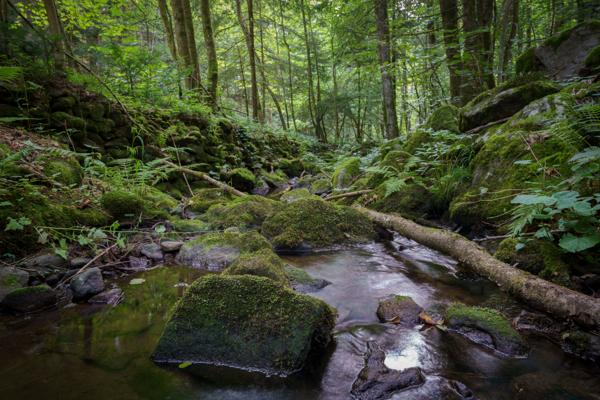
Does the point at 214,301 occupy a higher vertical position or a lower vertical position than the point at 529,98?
lower

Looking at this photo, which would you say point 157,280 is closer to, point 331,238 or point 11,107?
point 331,238

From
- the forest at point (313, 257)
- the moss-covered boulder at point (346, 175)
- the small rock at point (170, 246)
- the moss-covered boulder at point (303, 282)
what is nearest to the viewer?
the forest at point (313, 257)

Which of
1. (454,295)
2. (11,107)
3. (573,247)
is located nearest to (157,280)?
(454,295)

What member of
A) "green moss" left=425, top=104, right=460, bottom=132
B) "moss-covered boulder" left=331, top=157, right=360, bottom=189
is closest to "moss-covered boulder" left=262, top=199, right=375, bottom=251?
"moss-covered boulder" left=331, top=157, right=360, bottom=189

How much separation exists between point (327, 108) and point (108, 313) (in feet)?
64.4

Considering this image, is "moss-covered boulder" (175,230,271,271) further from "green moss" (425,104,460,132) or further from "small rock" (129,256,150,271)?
"green moss" (425,104,460,132)

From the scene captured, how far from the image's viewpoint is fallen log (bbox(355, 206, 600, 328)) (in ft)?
6.50

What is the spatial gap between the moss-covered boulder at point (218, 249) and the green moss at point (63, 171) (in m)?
1.83

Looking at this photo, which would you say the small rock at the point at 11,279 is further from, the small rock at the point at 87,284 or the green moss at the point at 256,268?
the green moss at the point at 256,268

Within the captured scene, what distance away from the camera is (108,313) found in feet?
9.04

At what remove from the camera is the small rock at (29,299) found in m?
2.66

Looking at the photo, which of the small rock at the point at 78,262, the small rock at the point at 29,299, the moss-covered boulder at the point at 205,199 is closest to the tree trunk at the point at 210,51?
the moss-covered boulder at the point at 205,199

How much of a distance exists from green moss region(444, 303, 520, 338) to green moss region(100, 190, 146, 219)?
4.09 m

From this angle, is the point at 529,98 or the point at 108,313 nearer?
the point at 108,313
